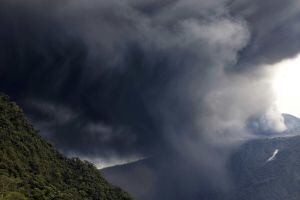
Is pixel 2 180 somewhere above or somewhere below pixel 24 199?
above

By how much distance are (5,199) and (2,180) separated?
1975cm

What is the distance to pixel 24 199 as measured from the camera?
182000 millimetres

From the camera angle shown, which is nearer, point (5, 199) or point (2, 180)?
point (5, 199)

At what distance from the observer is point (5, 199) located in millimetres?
176000

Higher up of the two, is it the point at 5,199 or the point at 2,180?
the point at 2,180

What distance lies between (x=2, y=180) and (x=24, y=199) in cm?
1801

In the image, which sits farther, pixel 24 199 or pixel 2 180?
pixel 2 180

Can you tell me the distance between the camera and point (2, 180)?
194 metres

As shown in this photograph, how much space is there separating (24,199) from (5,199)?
8.22 meters
